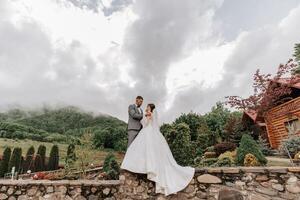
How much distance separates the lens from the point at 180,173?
3969mm

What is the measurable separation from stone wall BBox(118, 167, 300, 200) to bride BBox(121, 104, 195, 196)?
184mm

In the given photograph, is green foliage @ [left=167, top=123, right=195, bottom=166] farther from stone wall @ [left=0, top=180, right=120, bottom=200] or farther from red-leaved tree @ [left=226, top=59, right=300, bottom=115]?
stone wall @ [left=0, top=180, right=120, bottom=200]

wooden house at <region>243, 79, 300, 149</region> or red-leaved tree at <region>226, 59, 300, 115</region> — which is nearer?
red-leaved tree at <region>226, 59, 300, 115</region>

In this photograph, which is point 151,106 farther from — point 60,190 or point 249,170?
point 60,190

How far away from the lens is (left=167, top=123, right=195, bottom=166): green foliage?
10.1m

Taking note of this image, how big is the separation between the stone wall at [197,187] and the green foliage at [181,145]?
6121 millimetres

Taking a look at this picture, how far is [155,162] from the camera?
3764mm

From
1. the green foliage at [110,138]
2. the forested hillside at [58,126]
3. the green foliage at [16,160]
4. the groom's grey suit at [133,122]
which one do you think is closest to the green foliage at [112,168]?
the groom's grey suit at [133,122]

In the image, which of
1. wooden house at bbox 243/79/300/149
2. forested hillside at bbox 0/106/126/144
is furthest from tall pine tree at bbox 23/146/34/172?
wooden house at bbox 243/79/300/149

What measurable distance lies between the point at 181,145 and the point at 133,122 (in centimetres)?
655

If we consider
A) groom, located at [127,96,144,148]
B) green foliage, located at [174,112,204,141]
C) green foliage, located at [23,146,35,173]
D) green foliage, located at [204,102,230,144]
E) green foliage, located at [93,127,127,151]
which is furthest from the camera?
green foliage, located at [93,127,127,151]

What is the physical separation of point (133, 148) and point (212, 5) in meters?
7.35

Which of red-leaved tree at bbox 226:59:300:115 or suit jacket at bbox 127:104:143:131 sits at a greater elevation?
red-leaved tree at bbox 226:59:300:115

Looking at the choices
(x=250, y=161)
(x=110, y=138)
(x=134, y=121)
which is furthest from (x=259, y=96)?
(x=110, y=138)
